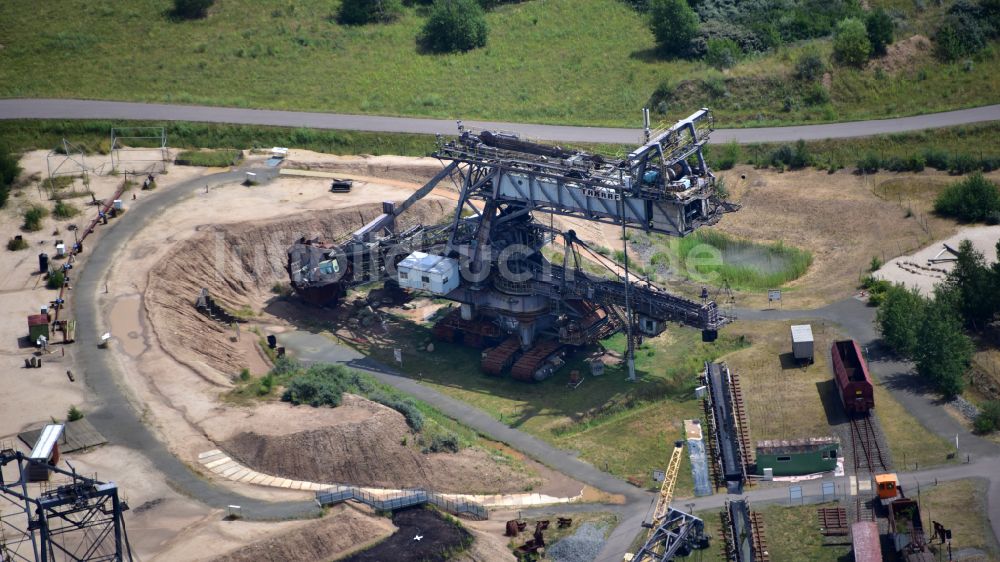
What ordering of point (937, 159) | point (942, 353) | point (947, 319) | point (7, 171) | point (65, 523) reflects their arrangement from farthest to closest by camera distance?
1. point (937, 159)
2. point (7, 171)
3. point (947, 319)
4. point (942, 353)
5. point (65, 523)

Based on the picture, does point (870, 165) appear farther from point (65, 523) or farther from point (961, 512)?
point (65, 523)

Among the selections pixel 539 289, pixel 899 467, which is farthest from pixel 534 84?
pixel 899 467

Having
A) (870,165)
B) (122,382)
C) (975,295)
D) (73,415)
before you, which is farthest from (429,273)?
(870,165)

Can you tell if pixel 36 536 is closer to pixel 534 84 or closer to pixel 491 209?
pixel 491 209

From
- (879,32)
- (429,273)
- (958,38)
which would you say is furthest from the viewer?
(958,38)

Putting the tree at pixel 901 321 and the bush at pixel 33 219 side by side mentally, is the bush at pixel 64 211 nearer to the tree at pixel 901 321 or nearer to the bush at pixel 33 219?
the bush at pixel 33 219

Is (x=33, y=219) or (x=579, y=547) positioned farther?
(x=33, y=219)
